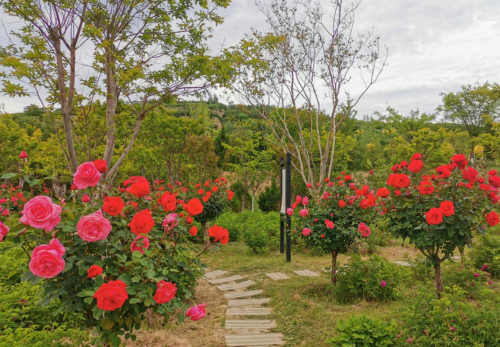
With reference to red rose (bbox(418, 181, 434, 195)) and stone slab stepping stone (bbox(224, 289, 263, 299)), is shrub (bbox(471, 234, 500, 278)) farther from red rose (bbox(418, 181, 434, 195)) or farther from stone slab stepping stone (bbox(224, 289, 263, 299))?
stone slab stepping stone (bbox(224, 289, 263, 299))

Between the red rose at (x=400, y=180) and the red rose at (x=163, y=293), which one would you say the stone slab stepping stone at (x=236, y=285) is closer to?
the red rose at (x=400, y=180)

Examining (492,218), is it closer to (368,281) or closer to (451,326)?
(451,326)

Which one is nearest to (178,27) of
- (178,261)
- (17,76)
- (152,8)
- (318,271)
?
(152,8)

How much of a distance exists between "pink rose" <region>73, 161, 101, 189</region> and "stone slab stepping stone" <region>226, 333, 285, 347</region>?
6.58 feet

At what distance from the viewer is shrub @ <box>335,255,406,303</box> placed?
3.80 metres

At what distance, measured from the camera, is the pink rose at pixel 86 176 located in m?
1.64

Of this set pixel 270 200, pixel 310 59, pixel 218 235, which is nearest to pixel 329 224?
pixel 218 235

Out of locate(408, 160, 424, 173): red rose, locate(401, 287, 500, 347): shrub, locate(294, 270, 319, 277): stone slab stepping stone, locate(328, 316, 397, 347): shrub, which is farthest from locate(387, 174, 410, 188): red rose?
locate(294, 270, 319, 277): stone slab stepping stone

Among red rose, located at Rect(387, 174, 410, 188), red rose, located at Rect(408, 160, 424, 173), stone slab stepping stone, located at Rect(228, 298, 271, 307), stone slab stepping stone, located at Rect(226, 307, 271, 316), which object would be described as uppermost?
red rose, located at Rect(408, 160, 424, 173)

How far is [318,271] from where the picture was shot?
5.45 metres

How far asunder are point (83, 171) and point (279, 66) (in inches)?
305

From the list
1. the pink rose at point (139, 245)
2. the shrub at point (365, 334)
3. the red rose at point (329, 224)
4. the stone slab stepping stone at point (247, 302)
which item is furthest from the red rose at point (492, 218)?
the pink rose at point (139, 245)

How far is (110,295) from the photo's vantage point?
1351 mm

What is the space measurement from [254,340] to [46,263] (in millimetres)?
2166
